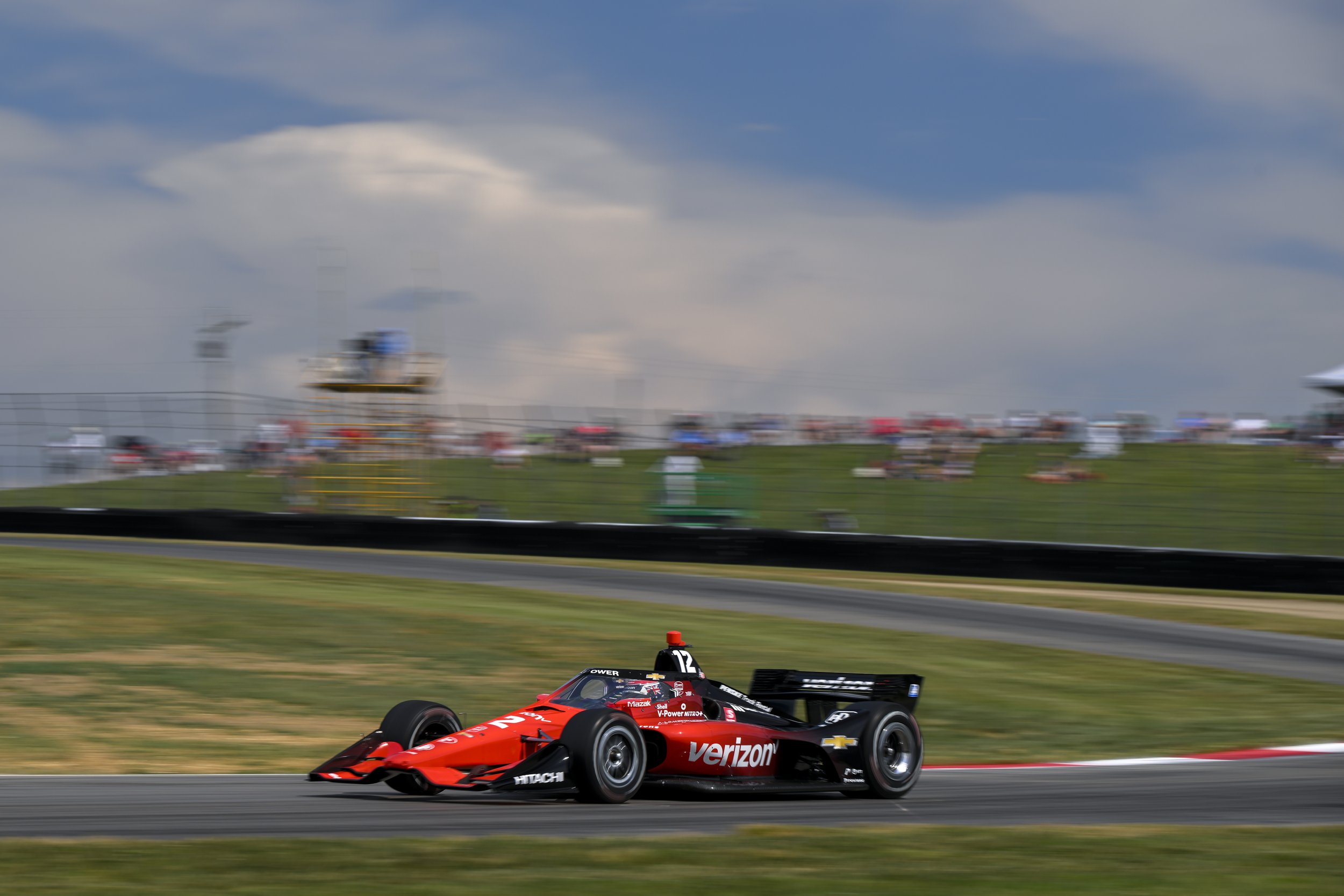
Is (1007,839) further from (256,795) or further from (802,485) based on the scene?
(802,485)

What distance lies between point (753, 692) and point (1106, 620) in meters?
11.9

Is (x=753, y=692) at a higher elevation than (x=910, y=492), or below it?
below

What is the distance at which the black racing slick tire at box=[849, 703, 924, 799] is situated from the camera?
793 cm

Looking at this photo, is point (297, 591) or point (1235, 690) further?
point (297, 591)

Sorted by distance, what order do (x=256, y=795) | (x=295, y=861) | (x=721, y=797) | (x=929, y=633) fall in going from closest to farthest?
(x=295, y=861) → (x=256, y=795) → (x=721, y=797) → (x=929, y=633)

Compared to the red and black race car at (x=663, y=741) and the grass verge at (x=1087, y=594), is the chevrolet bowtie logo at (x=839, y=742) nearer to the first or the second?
the red and black race car at (x=663, y=741)

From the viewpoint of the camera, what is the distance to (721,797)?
798 cm

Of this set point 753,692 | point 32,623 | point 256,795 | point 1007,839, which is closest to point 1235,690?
point 753,692

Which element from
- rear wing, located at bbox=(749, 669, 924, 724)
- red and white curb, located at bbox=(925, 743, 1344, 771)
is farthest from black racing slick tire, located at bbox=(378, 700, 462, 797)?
red and white curb, located at bbox=(925, 743, 1344, 771)

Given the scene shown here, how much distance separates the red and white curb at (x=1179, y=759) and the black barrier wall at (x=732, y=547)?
12.9 meters

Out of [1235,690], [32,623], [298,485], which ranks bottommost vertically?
[1235,690]

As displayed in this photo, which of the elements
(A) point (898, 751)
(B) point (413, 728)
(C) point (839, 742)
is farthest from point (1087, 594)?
(B) point (413, 728)

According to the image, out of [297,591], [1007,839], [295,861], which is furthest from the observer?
[297,591]

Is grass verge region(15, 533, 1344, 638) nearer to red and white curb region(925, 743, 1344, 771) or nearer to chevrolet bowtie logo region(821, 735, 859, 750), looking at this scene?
red and white curb region(925, 743, 1344, 771)
